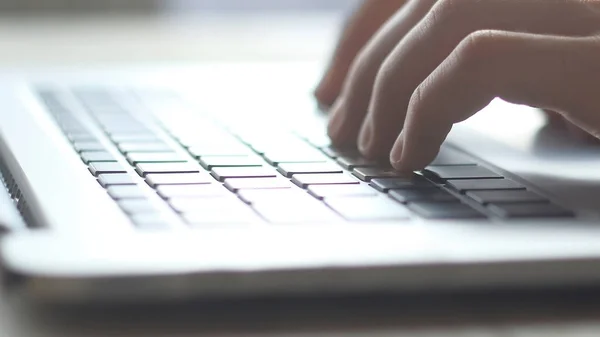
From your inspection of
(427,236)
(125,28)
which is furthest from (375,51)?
(125,28)

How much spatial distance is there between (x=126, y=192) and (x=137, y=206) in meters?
0.03

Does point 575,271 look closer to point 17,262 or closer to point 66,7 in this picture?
point 17,262

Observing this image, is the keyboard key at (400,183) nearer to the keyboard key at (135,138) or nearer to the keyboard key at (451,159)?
the keyboard key at (451,159)

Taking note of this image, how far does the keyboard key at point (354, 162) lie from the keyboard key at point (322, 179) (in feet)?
0.09

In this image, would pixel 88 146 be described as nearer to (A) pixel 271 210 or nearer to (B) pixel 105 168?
(B) pixel 105 168

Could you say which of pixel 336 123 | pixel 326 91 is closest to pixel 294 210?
pixel 336 123

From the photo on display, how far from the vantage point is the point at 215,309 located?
0.35 metres

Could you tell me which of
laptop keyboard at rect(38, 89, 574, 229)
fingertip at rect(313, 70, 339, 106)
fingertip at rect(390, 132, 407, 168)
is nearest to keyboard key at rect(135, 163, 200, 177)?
laptop keyboard at rect(38, 89, 574, 229)

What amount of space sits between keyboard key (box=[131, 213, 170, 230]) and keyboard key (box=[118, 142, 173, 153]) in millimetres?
159

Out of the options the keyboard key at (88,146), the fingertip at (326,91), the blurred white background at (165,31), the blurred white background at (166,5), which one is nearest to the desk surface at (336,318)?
the keyboard key at (88,146)

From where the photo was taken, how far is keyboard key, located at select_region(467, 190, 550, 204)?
0.45 metres

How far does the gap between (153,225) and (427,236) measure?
11 cm

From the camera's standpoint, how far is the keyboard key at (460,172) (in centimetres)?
51

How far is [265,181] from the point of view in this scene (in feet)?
1.58
